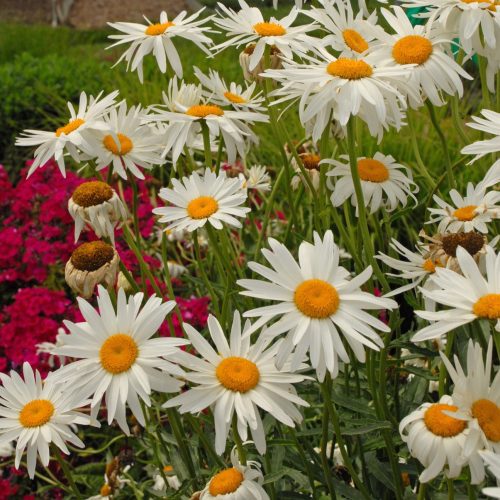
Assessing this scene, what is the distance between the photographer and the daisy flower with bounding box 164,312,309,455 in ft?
4.77

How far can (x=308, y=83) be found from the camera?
5.53ft

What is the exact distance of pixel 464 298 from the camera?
137 cm

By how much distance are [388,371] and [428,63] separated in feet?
3.15

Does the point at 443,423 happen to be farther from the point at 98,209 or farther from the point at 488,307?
the point at 98,209

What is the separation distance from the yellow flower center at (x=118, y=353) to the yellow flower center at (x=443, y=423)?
0.54 meters

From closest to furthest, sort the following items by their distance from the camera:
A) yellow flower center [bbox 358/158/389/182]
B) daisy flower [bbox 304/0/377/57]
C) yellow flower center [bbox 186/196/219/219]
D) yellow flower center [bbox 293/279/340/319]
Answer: yellow flower center [bbox 293/279/340/319] < yellow flower center [bbox 186/196/219/219] < daisy flower [bbox 304/0/377/57] < yellow flower center [bbox 358/158/389/182]

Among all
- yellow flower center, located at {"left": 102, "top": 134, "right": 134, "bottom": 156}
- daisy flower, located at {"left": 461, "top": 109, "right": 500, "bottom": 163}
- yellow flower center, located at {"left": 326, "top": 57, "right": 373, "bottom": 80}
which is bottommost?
yellow flower center, located at {"left": 102, "top": 134, "right": 134, "bottom": 156}

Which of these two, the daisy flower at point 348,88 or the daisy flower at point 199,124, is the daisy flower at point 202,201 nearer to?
the daisy flower at point 199,124

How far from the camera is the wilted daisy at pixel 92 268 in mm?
1746

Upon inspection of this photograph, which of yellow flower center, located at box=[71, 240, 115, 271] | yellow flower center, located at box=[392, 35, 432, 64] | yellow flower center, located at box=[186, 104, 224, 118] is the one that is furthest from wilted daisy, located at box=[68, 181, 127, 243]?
yellow flower center, located at box=[392, 35, 432, 64]

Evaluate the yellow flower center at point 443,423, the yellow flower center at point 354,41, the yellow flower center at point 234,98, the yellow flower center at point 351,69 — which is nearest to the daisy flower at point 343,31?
the yellow flower center at point 354,41

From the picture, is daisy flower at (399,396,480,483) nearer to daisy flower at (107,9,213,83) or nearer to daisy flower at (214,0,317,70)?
daisy flower at (214,0,317,70)

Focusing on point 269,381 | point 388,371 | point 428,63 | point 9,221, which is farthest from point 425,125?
point 269,381

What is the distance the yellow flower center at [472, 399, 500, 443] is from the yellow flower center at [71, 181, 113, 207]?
98 centimetres
